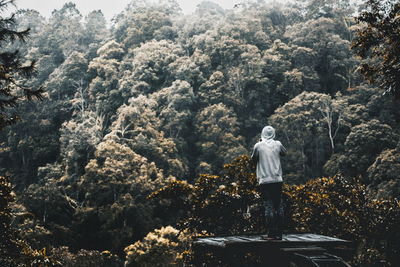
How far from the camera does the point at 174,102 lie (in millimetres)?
32938

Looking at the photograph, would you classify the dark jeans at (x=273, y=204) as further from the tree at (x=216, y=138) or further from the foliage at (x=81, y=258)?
the tree at (x=216, y=138)

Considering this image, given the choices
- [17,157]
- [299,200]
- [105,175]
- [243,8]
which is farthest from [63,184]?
[243,8]

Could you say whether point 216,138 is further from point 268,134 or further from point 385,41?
point 268,134

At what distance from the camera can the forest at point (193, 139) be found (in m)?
14.5

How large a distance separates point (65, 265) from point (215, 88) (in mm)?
20058

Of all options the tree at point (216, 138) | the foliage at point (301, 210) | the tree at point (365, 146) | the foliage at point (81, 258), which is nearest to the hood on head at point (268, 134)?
the foliage at point (301, 210)

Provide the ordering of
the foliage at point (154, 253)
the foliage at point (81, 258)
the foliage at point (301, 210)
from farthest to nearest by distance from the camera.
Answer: the foliage at point (154, 253) < the foliage at point (81, 258) < the foliage at point (301, 210)

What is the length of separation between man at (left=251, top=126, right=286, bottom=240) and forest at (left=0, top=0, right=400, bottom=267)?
5.26 metres

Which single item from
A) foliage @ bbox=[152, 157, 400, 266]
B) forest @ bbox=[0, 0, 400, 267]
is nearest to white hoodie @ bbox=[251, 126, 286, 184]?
forest @ bbox=[0, 0, 400, 267]

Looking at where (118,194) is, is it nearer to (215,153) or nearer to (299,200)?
(215,153)

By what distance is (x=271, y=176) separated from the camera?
216 inches

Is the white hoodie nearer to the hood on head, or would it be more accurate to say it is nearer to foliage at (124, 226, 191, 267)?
the hood on head

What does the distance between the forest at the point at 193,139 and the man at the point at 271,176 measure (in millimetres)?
Answer: 5262

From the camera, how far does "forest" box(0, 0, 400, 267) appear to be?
14469 millimetres
